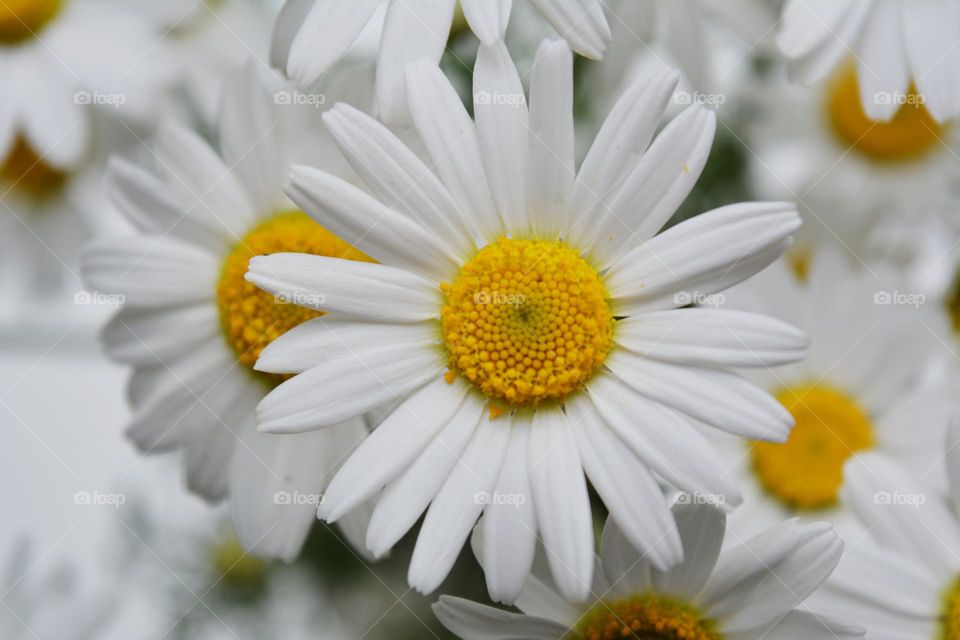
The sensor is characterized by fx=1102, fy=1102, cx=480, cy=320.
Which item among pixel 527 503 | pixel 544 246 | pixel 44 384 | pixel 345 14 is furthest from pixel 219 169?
pixel 44 384

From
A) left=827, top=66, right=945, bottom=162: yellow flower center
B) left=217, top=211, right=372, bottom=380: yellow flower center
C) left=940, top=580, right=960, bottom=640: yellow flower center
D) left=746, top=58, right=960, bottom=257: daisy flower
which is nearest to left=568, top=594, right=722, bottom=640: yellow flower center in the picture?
left=940, top=580, right=960, bottom=640: yellow flower center

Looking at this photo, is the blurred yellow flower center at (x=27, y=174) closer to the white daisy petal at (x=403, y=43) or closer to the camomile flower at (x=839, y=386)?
the white daisy petal at (x=403, y=43)

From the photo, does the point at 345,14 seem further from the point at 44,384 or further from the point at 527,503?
the point at 44,384

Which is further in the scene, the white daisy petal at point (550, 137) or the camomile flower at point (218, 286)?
the camomile flower at point (218, 286)

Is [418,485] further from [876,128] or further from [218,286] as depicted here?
[876,128]

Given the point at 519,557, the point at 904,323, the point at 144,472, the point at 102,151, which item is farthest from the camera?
the point at 144,472

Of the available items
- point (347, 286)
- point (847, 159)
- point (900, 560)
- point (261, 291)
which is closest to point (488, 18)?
point (347, 286)

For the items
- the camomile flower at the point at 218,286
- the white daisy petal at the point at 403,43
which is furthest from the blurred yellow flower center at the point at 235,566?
the white daisy petal at the point at 403,43
